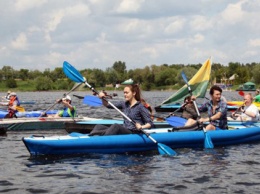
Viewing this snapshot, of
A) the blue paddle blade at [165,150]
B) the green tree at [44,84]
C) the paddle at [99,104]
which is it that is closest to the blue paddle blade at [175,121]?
the paddle at [99,104]

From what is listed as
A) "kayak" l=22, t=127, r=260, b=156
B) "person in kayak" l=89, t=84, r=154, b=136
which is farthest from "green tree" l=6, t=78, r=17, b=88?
"person in kayak" l=89, t=84, r=154, b=136

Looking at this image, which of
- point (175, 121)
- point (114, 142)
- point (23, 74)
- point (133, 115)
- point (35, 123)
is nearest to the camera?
point (114, 142)

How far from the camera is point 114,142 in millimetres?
10812

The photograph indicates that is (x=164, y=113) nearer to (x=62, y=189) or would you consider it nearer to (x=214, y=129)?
(x=214, y=129)

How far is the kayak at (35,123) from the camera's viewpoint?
52.9 feet

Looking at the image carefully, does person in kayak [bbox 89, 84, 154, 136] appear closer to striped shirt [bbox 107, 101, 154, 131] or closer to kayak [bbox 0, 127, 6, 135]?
striped shirt [bbox 107, 101, 154, 131]

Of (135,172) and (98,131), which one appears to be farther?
(98,131)

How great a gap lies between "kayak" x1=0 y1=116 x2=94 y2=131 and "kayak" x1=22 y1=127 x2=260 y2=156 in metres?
5.30

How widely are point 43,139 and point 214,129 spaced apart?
15.4 ft

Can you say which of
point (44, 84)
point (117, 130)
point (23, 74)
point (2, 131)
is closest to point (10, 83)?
point (44, 84)

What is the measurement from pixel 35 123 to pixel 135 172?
801cm

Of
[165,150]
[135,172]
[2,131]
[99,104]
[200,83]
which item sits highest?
[200,83]

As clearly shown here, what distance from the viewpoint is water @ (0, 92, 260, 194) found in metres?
8.12

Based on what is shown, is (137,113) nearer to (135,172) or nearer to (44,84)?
(135,172)
